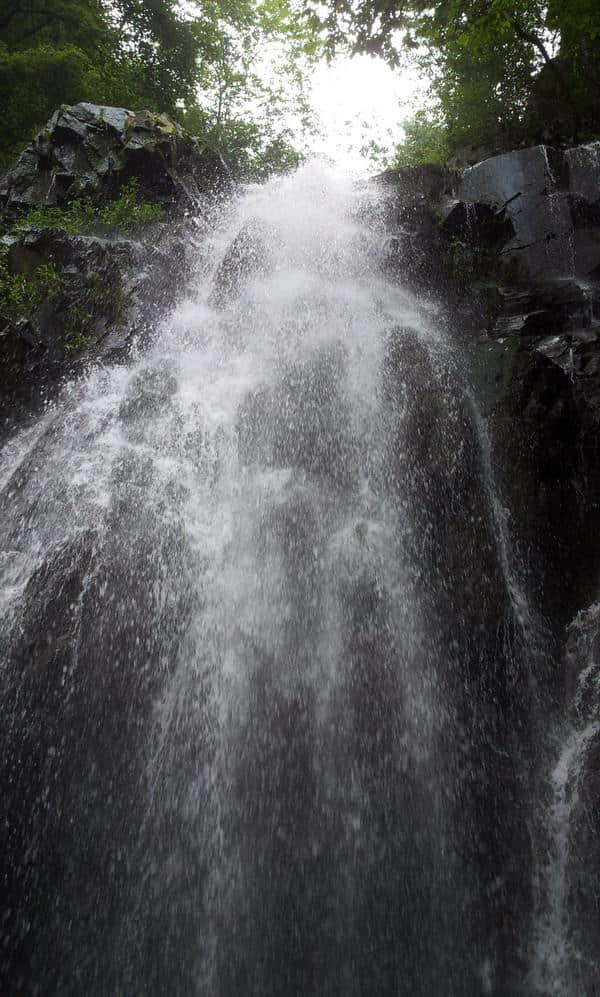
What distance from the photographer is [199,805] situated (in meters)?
4.90

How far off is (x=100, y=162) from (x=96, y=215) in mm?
1425

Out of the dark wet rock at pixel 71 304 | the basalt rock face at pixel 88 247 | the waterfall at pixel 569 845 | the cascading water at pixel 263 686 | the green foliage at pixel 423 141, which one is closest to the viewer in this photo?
the waterfall at pixel 569 845

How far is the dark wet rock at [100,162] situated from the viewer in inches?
401

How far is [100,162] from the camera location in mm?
10586

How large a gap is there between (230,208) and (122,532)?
787cm

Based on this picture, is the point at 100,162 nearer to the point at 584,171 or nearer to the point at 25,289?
the point at 25,289

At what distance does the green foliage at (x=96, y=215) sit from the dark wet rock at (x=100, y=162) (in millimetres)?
275

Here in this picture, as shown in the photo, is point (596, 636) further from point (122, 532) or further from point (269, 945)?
point (122, 532)

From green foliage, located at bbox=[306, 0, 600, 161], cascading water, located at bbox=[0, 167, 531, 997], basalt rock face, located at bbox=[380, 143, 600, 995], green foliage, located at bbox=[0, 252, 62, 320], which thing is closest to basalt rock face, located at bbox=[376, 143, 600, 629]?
basalt rock face, located at bbox=[380, 143, 600, 995]

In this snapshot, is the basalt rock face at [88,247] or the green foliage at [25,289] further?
the green foliage at [25,289]

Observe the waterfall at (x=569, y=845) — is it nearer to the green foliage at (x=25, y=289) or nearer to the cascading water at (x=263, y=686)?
the cascading water at (x=263, y=686)

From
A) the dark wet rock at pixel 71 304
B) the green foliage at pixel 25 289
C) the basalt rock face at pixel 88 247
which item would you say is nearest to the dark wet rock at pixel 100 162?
the basalt rock face at pixel 88 247

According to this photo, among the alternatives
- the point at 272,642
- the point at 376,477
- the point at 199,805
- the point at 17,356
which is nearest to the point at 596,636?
the point at 376,477

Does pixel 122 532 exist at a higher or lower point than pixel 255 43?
lower
